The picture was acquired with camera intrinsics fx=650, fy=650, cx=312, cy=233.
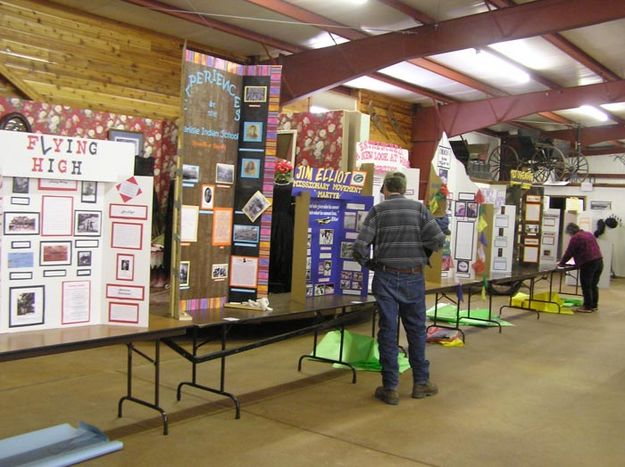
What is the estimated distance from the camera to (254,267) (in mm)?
4430

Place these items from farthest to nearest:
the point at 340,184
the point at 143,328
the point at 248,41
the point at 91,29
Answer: the point at 248,41
the point at 91,29
the point at 340,184
the point at 143,328

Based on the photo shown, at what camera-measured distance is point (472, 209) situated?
7.16 m

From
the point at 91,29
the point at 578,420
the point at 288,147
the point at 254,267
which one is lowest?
the point at 578,420

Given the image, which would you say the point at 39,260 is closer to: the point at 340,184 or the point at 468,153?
the point at 340,184

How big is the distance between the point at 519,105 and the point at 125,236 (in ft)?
32.7

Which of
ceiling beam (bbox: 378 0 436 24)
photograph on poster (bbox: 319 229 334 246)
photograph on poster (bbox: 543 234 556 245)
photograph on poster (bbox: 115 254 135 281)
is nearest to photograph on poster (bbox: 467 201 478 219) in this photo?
photograph on poster (bbox: 319 229 334 246)

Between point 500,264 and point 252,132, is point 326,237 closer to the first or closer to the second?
point 252,132

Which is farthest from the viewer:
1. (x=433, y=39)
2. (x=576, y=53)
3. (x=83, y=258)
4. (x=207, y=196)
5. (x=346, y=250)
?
(x=576, y=53)

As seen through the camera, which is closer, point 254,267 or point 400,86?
point 254,267

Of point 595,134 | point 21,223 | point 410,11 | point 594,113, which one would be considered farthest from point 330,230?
point 595,134

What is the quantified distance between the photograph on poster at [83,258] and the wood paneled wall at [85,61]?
4.40 meters

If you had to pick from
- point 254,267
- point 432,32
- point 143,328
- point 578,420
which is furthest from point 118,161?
point 432,32

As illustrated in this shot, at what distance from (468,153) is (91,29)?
8.07m

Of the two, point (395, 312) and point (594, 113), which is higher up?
point (594, 113)
